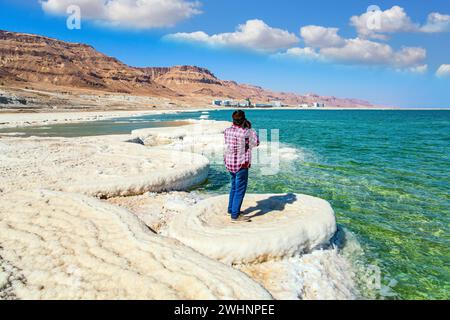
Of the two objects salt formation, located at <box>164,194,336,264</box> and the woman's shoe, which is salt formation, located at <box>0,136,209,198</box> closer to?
salt formation, located at <box>164,194,336,264</box>

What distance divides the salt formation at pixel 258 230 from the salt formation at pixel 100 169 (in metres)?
2.42

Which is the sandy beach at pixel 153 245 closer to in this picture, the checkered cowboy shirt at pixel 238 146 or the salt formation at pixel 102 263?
the salt formation at pixel 102 263

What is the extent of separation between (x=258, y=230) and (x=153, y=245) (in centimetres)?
176

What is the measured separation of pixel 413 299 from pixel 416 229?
3.00 metres

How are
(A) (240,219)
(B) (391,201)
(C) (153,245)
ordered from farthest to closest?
(B) (391,201)
(A) (240,219)
(C) (153,245)

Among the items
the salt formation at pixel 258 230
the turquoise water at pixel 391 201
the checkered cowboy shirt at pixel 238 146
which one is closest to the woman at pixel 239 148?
the checkered cowboy shirt at pixel 238 146

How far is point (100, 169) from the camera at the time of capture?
31.2 ft

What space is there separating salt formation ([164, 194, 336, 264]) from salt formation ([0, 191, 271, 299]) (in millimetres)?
404

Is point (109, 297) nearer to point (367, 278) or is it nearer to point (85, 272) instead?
point (85, 272)

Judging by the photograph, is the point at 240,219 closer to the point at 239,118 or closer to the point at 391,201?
the point at 239,118

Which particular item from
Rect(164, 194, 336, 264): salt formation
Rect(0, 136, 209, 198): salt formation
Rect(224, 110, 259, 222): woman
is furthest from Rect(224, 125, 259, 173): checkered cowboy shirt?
Rect(0, 136, 209, 198): salt formation

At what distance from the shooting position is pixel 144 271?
12.9ft

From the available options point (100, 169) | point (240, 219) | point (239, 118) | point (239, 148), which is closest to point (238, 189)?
point (240, 219)
